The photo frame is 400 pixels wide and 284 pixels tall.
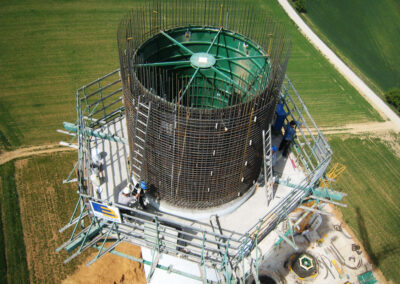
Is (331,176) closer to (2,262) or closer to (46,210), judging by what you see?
(46,210)

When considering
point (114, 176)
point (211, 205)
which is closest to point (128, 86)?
→ point (114, 176)

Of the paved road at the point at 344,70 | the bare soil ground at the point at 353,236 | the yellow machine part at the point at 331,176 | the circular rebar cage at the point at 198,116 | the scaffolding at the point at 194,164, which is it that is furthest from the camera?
the paved road at the point at 344,70

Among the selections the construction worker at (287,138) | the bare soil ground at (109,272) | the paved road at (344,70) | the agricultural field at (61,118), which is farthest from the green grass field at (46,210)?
the paved road at (344,70)

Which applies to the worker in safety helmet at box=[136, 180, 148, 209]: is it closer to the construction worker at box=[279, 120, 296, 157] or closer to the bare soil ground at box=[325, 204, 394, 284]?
the construction worker at box=[279, 120, 296, 157]

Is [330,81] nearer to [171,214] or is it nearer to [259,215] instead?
[259,215]

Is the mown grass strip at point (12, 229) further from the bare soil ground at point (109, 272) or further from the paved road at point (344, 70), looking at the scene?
the paved road at point (344, 70)
